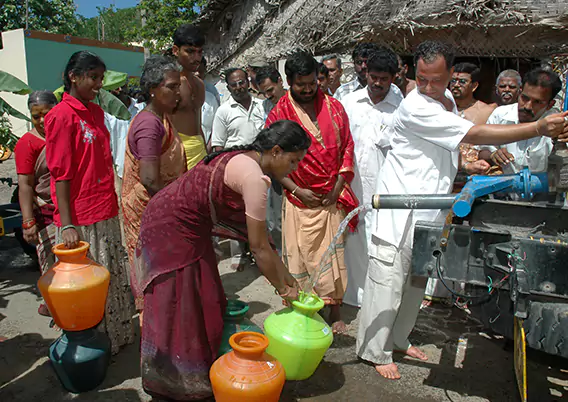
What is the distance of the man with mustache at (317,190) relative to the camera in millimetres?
3869

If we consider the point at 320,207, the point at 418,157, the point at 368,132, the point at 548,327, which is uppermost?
the point at 368,132

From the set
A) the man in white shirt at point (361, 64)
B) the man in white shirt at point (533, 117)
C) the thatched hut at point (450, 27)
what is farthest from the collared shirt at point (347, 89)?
the man in white shirt at point (533, 117)

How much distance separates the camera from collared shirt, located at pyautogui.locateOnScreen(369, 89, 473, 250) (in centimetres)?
278

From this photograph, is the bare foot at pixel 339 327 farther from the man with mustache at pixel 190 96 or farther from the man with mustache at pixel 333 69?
the man with mustache at pixel 333 69

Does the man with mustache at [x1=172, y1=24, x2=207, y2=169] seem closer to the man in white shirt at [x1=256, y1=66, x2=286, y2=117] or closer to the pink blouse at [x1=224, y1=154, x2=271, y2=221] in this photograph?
the man in white shirt at [x1=256, y1=66, x2=286, y2=117]

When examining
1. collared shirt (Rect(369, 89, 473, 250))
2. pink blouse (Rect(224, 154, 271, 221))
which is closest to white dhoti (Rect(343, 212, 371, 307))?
collared shirt (Rect(369, 89, 473, 250))

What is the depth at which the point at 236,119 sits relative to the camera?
5430 millimetres

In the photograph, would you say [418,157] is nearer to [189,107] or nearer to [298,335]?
[298,335]

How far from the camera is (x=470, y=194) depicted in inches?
90.7

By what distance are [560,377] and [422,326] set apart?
1052 millimetres

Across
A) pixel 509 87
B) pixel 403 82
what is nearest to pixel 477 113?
pixel 509 87

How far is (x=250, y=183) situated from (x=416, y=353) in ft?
6.41

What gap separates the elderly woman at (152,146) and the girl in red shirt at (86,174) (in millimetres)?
132

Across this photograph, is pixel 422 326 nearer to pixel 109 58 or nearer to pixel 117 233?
pixel 117 233
